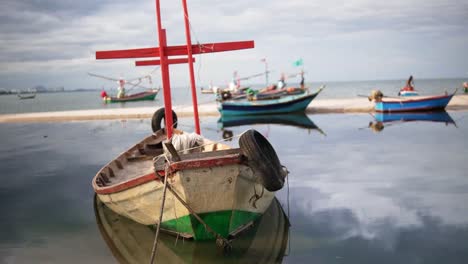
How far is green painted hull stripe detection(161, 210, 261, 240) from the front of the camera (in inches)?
234

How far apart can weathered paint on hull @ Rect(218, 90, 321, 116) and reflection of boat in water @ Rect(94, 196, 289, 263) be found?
1982cm

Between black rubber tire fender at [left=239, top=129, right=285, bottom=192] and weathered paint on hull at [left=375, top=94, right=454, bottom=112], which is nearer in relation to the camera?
black rubber tire fender at [left=239, top=129, right=285, bottom=192]

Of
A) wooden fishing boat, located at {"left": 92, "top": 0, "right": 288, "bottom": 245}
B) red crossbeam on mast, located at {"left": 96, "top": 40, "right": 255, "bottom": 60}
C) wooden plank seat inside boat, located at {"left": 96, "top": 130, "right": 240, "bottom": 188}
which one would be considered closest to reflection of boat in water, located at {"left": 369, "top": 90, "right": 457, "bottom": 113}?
wooden plank seat inside boat, located at {"left": 96, "top": 130, "right": 240, "bottom": 188}

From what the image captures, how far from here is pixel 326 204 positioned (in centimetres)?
800

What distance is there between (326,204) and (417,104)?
60.8 feet

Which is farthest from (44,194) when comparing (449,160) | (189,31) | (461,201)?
(449,160)

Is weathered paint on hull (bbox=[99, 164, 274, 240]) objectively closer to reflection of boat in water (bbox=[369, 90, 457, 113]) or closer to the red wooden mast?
the red wooden mast

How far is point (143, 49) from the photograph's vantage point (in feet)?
27.9

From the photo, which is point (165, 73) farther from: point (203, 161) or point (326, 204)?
point (326, 204)

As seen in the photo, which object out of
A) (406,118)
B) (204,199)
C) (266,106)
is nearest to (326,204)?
(204,199)

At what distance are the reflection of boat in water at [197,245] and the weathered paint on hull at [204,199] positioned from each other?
0.25 m

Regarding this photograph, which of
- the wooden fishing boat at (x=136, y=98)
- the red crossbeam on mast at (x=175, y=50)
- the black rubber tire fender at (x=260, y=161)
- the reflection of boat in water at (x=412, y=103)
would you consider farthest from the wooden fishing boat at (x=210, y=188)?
the wooden fishing boat at (x=136, y=98)

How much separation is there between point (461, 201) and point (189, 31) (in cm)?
683

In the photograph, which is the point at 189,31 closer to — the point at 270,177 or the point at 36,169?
the point at 270,177
